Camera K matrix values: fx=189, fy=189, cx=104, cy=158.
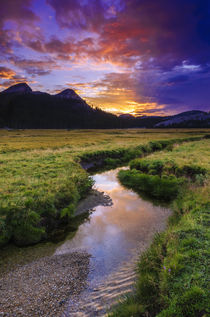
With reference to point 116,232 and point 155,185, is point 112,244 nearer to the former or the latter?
point 116,232

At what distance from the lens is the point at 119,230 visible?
1038 centimetres

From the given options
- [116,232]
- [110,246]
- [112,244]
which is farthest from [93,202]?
[110,246]

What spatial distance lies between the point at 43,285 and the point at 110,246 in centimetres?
343

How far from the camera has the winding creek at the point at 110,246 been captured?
5.99 metres

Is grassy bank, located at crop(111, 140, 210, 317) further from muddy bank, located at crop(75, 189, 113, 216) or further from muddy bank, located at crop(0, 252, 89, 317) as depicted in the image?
muddy bank, located at crop(75, 189, 113, 216)

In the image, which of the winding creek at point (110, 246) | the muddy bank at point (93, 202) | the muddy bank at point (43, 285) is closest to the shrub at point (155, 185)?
the winding creek at point (110, 246)

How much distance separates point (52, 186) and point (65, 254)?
227 inches

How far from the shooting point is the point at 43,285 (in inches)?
255

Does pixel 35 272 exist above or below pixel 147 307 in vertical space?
below

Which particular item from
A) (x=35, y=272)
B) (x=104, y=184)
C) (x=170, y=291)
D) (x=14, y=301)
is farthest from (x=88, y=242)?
→ (x=104, y=184)

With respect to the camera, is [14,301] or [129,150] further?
[129,150]

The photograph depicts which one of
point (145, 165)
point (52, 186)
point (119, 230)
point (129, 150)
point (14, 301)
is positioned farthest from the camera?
point (129, 150)

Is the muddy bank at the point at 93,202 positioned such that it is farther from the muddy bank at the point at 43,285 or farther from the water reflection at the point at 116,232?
the muddy bank at the point at 43,285

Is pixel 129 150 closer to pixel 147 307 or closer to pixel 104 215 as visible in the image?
pixel 104 215
